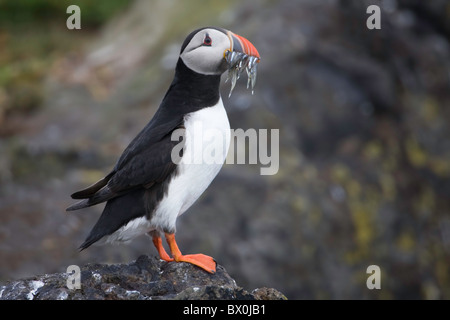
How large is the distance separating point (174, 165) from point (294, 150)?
327 cm

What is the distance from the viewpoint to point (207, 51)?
4441 millimetres

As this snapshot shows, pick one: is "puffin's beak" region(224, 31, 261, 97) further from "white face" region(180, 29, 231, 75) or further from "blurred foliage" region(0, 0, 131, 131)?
"blurred foliage" region(0, 0, 131, 131)

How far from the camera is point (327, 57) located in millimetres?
8188

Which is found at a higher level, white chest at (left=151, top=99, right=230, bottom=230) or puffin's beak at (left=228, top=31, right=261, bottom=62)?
puffin's beak at (left=228, top=31, right=261, bottom=62)

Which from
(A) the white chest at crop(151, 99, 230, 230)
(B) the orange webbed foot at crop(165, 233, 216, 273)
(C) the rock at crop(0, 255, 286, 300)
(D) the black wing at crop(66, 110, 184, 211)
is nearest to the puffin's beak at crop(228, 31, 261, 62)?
(A) the white chest at crop(151, 99, 230, 230)

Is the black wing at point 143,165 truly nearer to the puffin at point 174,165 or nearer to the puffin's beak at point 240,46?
the puffin at point 174,165

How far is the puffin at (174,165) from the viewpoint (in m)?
4.41

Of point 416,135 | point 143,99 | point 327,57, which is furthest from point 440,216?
point 143,99

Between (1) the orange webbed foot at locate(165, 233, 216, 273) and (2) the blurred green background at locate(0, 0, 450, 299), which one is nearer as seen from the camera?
(1) the orange webbed foot at locate(165, 233, 216, 273)

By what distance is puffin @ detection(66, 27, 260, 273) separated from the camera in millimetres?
4414

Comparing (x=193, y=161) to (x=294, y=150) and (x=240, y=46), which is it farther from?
(x=294, y=150)

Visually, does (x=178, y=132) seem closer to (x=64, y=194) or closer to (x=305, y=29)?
(x=64, y=194)
